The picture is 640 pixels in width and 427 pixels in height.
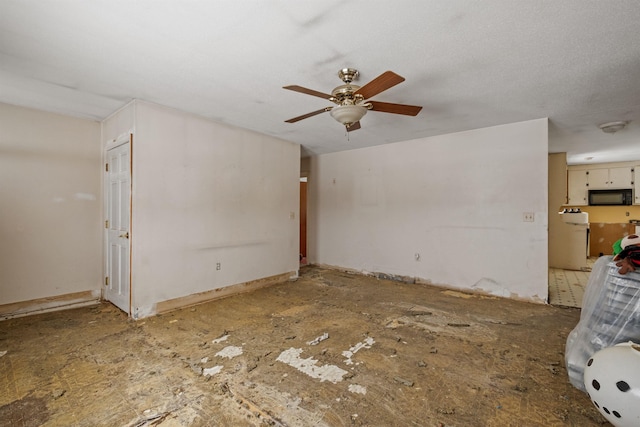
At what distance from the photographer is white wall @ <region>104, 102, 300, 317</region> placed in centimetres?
325

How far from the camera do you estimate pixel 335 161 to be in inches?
234

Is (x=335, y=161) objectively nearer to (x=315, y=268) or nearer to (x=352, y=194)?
(x=352, y=194)

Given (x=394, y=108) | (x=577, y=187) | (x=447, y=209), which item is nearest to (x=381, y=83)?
(x=394, y=108)

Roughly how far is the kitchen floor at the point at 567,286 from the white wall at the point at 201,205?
4009mm

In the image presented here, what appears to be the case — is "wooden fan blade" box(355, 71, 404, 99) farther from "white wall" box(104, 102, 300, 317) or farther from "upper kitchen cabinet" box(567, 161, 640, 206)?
"upper kitchen cabinet" box(567, 161, 640, 206)

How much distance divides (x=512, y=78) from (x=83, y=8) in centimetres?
331

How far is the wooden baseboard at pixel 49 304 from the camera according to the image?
3199 mm

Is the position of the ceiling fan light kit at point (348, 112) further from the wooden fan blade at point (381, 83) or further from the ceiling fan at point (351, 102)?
the wooden fan blade at point (381, 83)

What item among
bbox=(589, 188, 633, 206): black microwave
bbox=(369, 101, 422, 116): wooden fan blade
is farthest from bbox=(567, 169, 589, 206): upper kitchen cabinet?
bbox=(369, 101, 422, 116): wooden fan blade

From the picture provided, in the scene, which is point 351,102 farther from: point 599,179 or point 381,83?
point 599,179

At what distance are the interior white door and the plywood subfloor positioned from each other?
244 mm

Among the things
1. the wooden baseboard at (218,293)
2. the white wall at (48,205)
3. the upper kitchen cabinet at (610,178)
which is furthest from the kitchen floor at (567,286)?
the white wall at (48,205)

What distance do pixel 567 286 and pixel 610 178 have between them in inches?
152

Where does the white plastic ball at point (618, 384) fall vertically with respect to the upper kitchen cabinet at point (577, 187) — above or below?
below
